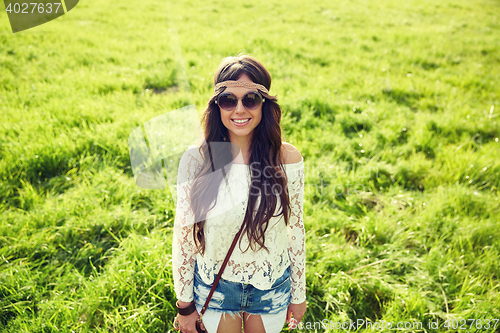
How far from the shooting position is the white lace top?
1.57 metres

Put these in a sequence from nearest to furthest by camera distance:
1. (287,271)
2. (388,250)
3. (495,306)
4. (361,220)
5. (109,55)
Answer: (287,271), (495,306), (388,250), (361,220), (109,55)

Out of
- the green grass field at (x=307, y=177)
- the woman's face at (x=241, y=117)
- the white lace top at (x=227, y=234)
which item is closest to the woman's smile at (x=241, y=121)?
the woman's face at (x=241, y=117)

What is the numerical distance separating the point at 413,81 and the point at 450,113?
1.33m

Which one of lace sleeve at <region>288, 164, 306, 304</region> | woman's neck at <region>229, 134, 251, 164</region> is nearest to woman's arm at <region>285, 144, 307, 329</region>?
lace sleeve at <region>288, 164, 306, 304</region>

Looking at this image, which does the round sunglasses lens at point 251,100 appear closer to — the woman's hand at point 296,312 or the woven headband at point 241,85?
the woven headband at point 241,85

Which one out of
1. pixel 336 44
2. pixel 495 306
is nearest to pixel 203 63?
pixel 336 44

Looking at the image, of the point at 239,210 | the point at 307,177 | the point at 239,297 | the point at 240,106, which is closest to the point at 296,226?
the point at 239,210

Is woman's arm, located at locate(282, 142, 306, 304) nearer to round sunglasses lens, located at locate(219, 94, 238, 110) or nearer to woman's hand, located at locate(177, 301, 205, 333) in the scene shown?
round sunglasses lens, located at locate(219, 94, 238, 110)

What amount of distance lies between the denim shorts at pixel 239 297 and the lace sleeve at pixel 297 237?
0.12 meters

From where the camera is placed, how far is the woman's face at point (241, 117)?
149 centimetres

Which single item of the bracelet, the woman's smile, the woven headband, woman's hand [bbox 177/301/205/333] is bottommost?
woman's hand [bbox 177/301/205/333]

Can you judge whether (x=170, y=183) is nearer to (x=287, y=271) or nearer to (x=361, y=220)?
(x=287, y=271)

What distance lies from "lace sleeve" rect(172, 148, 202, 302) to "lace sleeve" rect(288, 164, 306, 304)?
568 millimetres

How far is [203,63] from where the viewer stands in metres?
5.87
